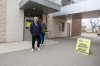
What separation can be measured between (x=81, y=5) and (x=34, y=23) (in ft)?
23.2

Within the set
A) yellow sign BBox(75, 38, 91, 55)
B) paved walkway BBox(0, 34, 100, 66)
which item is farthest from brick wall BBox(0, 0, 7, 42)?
yellow sign BBox(75, 38, 91, 55)

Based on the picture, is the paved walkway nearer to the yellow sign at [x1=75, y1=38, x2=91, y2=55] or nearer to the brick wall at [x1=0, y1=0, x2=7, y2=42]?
the yellow sign at [x1=75, y1=38, x2=91, y2=55]

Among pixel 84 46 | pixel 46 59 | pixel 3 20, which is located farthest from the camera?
pixel 3 20

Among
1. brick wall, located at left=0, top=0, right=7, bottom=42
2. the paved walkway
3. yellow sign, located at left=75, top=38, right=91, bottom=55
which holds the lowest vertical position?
the paved walkway

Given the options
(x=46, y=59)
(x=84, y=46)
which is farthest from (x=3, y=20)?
(x=84, y=46)

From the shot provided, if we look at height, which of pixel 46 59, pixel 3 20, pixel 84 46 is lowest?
pixel 46 59

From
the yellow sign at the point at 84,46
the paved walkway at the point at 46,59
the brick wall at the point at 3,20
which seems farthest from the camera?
the brick wall at the point at 3,20

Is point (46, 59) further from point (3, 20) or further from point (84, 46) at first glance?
point (3, 20)

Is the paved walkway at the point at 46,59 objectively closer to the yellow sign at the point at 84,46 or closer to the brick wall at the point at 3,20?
the yellow sign at the point at 84,46

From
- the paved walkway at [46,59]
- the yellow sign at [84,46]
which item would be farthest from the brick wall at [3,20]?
the yellow sign at [84,46]

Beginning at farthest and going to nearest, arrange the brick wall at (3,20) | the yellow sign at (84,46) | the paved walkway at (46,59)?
1. the brick wall at (3,20)
2. the yellow sign at (84,46)
3. the paved walkway at (46,59)

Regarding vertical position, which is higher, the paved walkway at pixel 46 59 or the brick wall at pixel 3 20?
the brick wall at pixel 3 20

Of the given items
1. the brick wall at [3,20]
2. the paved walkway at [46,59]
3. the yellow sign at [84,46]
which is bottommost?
the paved walkway at [46,59]

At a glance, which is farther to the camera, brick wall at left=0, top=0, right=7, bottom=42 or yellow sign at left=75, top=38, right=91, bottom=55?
brick wall at left=0, top=0, right=7, bottom=42
